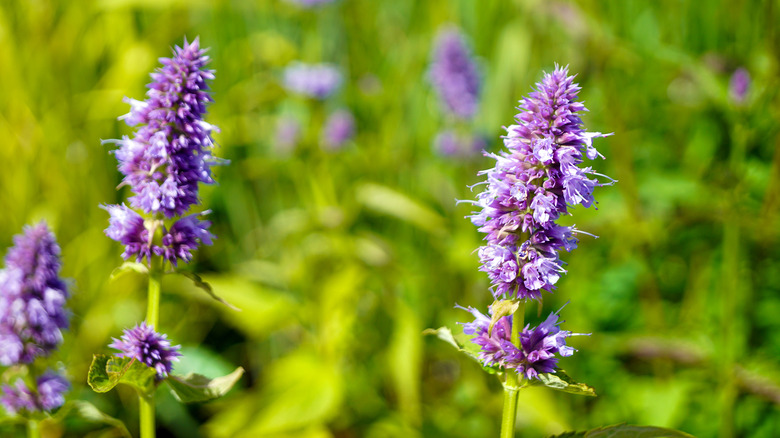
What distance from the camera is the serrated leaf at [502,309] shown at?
1.11 m

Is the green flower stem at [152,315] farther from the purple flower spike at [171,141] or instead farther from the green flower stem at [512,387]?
the green flower stem at [512,387]

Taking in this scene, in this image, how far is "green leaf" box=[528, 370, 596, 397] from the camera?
1.12 metres

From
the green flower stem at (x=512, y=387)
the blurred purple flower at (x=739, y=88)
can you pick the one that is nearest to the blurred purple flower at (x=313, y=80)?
the blurred purple flower at (x=739, y=88)

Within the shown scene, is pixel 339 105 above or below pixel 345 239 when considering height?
above

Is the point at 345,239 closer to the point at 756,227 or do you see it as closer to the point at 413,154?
the point at 413,154

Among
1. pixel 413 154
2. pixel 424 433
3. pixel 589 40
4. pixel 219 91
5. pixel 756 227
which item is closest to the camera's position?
pixel 756 227

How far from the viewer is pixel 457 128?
360cm

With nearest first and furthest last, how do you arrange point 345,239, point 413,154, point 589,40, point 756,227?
1. point 756,227
2. point 589,40
3. point 345,239
4. point 413,154

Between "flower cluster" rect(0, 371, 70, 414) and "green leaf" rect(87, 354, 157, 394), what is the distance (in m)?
0.42

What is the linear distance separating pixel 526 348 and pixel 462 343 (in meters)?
0.13

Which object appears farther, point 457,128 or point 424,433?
point 457,128

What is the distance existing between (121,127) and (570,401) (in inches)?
117

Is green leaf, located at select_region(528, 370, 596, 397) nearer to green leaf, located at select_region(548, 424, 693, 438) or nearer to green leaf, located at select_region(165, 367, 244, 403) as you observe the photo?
green leaf, located at select_region(548, 424, 693, 438)

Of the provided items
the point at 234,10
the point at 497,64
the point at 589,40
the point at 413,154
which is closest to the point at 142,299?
the point at 413,154
